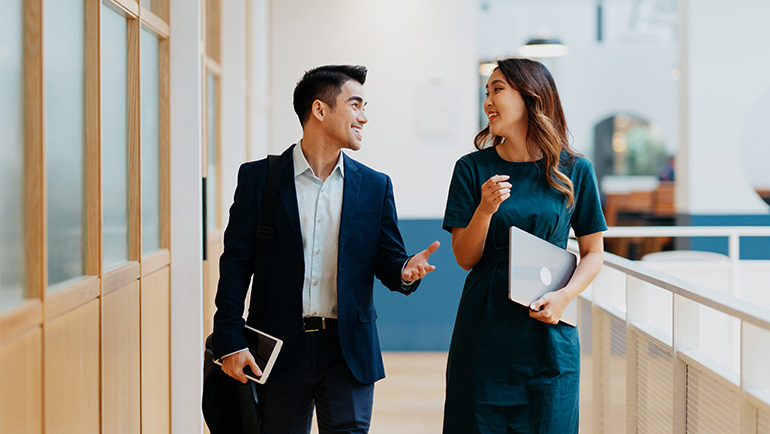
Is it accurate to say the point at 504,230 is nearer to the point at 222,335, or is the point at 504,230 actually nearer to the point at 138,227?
the point at 222,335

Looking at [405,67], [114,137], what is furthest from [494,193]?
[405,67]

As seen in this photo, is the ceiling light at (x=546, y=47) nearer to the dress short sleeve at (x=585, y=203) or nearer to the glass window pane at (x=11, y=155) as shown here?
the dress short sleeve at (x=585, y=203)

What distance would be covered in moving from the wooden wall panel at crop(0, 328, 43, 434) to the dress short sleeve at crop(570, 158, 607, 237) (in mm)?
1382

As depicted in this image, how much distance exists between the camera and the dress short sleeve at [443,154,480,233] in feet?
7.11

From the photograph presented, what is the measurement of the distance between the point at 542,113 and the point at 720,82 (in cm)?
564

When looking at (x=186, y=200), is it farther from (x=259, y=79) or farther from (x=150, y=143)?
(x=259, y=79)

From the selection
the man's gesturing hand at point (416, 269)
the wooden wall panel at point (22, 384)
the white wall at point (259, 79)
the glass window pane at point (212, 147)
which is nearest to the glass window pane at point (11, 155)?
the wooden wall panel at point (22, 384)

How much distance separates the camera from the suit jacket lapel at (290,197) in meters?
2.09

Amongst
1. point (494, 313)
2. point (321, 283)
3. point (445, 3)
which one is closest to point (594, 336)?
point (494, 313)

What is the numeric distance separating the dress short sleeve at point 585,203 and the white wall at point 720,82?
17.3 ft

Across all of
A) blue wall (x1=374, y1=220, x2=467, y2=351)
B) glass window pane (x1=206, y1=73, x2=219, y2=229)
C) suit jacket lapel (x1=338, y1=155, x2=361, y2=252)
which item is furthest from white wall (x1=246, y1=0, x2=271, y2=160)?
suit jacket lapel (x1=338, y1=155, x2=361, y2=252)

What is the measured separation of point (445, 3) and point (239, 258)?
460 cm

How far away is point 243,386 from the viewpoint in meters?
2.07

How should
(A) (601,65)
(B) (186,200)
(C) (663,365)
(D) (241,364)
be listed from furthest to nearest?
(A) (601,65)
(B) (186,200)
(C) (663,365)
(D) (241,364)
